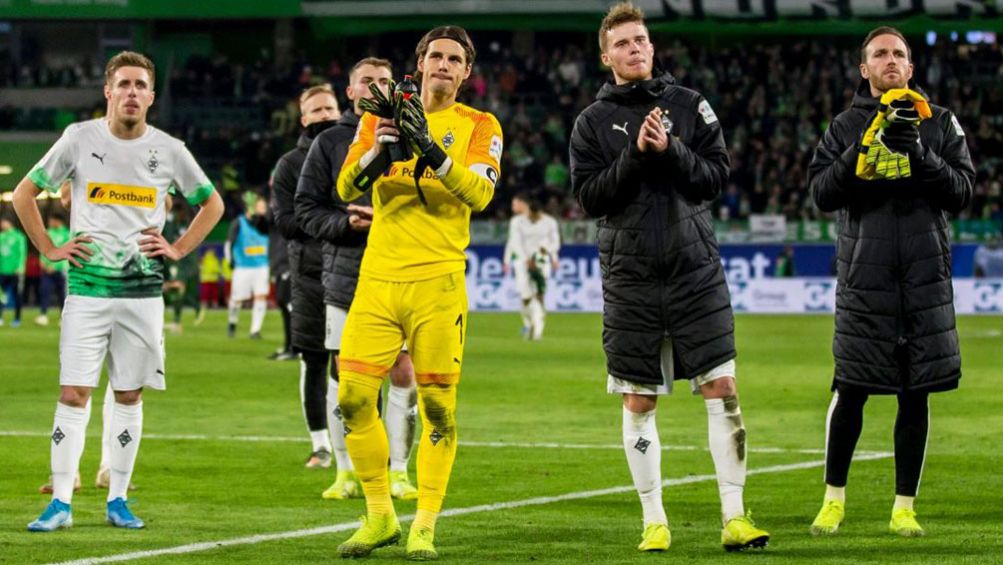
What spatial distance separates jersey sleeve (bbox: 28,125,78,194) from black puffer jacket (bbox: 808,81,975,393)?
11.6 feet

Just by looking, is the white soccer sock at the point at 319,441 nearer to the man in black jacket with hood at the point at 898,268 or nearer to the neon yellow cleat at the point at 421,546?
the neon yellow cleat at the point at 421,546

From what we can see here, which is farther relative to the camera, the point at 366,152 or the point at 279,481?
the point at 279,481

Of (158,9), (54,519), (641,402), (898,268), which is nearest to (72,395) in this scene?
(54,519)

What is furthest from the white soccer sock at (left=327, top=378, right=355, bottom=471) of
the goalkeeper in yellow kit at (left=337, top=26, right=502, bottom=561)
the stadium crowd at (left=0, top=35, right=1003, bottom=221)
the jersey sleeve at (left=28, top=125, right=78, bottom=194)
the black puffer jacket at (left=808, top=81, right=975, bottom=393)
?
the stadium crowd at (left=0, top=35, right=1003, bottom=221)

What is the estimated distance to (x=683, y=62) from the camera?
45969 mm

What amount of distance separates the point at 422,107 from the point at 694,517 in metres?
2.78

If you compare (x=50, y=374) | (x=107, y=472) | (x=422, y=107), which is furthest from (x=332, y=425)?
(x=50, y=374)

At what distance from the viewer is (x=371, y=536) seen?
25.2 ft

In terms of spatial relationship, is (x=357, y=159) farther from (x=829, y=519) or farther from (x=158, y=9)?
(x=158, y=9)

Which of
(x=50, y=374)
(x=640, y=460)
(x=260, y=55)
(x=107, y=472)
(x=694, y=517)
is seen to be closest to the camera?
(x=640, y=460)

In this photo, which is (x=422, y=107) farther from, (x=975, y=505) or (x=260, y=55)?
(x=260, y=55)

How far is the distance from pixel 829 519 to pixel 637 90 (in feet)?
7.25

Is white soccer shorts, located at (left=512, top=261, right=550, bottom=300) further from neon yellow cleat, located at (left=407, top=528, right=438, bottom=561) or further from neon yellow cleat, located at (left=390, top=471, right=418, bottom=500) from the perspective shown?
neon yellow cleat, located at (left=407, top=528, right=438, bottom=561)

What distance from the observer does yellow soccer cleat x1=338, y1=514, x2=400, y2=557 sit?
300 inches
